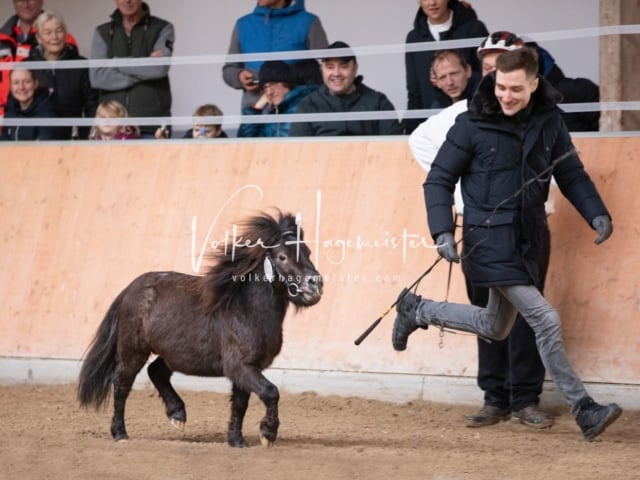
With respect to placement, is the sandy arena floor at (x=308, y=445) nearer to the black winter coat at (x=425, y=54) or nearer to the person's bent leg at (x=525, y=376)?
the person's bent leg at (x=525, y=376)

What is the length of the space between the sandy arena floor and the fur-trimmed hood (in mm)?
1861

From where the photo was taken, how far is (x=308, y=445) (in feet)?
23.3

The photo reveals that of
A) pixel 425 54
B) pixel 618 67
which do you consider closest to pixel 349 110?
pixel 425 54

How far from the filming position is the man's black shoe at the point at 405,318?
723cm

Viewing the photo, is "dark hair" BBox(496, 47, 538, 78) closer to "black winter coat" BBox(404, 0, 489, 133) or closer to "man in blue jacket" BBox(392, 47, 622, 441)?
"man in blue jacket" BBox(392, 47, 622, 441)

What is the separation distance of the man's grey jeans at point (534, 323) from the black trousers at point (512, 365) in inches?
29.2

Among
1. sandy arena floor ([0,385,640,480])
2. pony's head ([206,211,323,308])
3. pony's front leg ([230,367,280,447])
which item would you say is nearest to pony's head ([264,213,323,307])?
pony's head ([206,211,323,308])

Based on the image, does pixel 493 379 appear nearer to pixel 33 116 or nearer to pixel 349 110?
pixel 349 110

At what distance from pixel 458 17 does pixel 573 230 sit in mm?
2023

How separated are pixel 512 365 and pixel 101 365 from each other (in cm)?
257

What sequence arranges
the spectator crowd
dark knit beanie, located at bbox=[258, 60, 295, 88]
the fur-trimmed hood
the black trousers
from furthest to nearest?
dark knit beanie, located at bbox=[258, 60, 295, 88], the spectator crowd, the black trousers, the fur-trimmed hood

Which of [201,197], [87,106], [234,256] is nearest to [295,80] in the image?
[201,197]

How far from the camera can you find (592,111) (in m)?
8.46

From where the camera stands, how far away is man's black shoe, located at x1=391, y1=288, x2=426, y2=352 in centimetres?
723
